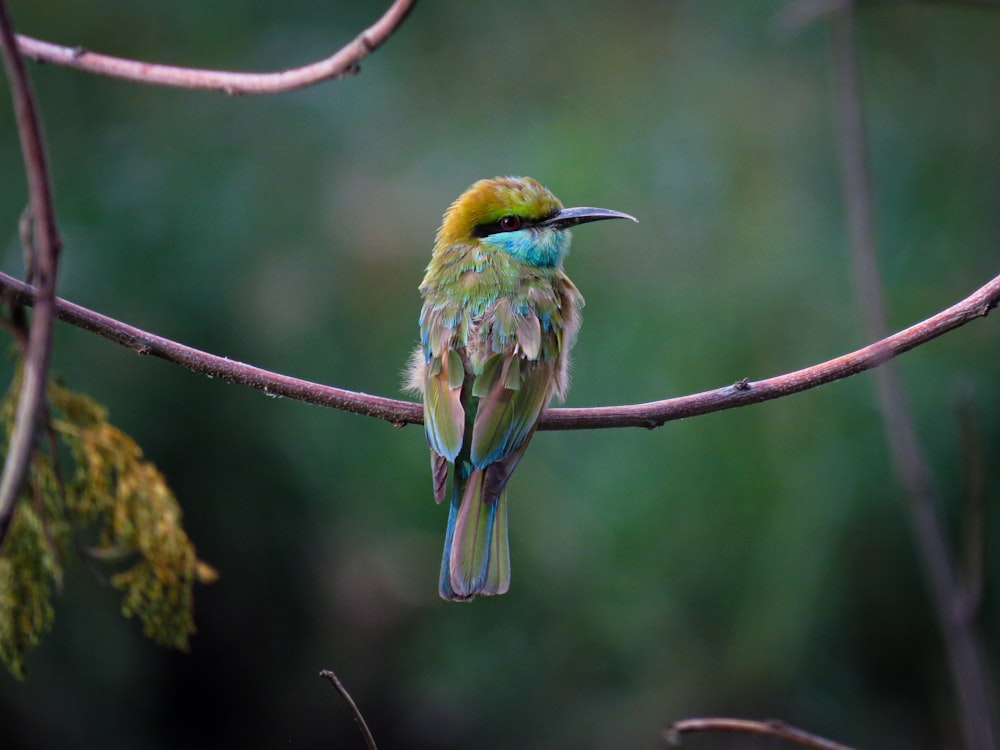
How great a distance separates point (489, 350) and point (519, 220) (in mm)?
573

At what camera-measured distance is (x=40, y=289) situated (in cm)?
100

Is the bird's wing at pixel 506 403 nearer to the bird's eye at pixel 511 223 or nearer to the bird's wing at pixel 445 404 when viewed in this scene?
the bird's wing at pixel 445 404

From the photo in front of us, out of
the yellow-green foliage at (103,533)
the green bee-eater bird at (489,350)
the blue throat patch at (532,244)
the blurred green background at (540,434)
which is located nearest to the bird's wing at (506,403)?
the green bee-eater bird at (489,350)

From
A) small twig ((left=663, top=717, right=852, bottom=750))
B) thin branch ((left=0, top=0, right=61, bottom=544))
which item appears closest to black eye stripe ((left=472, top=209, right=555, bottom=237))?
small twig ((left=663, top=717, right=852, bottom=750))

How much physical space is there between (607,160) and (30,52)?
9.08ft

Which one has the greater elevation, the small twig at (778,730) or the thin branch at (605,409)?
the thin branch at (605,409)

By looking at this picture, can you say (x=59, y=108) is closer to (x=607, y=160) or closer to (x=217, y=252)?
(x=217, y=252)

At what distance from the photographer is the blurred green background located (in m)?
3.73

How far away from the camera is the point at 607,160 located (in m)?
4.43

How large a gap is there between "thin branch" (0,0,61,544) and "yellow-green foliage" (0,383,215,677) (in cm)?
96

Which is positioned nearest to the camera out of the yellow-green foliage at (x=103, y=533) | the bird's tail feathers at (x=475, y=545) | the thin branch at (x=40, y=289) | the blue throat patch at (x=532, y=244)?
the thin branch at (x=40, y=289)

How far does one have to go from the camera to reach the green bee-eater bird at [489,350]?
2354 millimetres

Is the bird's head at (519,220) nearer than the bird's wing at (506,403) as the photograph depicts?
No

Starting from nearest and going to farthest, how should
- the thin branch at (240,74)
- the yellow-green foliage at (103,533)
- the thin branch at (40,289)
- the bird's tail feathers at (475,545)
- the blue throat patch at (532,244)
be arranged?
the thin branch at (40,289) < the thin branch at (240,74) < the yellow-green foliage at (103,533) < the bird's tail feathers at (475,545) < the blue throat patch at (532,244)
